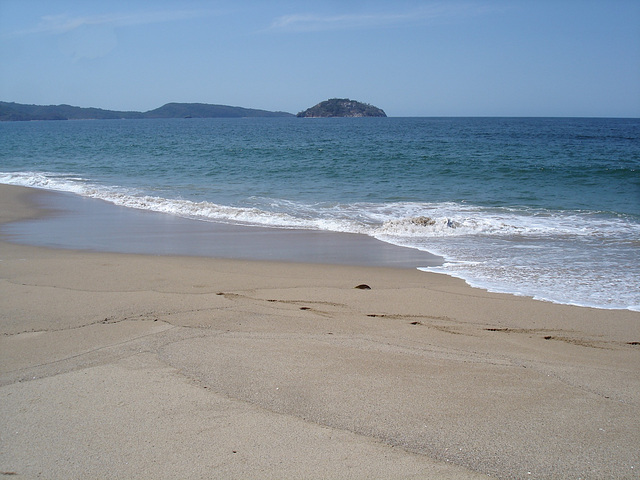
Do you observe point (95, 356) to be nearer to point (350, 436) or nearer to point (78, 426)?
point (78, 426)

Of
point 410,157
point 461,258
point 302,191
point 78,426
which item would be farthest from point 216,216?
point 410,157

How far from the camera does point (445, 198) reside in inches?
633

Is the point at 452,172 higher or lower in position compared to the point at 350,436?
higher

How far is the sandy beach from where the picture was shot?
115 inches

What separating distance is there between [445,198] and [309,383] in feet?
43.0

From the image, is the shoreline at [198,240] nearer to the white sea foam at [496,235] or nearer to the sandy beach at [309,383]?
the white sea foam at [496,235]

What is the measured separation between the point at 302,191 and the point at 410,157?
12.1 metres

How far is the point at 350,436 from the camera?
3.13 m

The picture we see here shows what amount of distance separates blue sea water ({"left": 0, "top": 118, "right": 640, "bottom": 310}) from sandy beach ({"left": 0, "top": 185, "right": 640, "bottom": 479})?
6.11ft

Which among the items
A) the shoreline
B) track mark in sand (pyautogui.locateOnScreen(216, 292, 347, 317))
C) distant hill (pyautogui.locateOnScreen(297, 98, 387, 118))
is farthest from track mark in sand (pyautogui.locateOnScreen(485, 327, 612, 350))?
distant hill (pyautogui.locateOnScreen(297, 98, 387, 118))

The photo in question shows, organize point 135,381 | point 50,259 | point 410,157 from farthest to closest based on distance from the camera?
point 410,157 < point 50,259 < point 135,381

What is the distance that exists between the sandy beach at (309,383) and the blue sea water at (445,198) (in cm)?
186

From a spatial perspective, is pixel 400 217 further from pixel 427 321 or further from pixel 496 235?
pixel 427 321

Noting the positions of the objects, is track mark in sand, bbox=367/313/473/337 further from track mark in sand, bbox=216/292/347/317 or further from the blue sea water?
the blue sea water
